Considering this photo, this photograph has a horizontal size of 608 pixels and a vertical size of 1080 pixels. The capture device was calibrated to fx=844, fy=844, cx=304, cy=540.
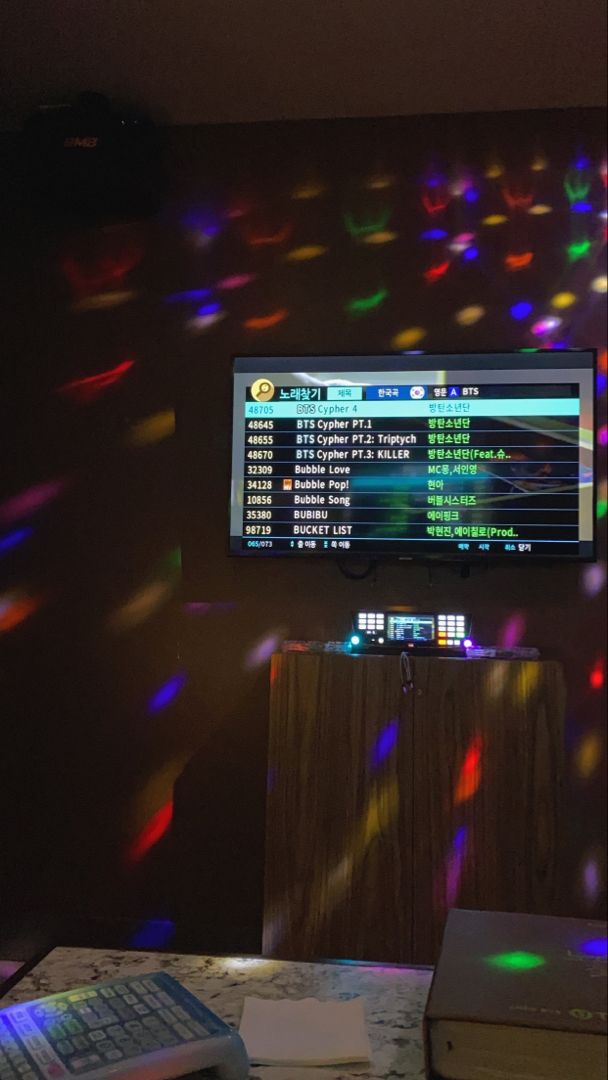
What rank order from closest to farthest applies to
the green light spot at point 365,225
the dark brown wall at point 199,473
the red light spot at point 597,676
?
the red light spot at point 597,676
the dark brown wall at point 199,473
the green light spot at point 365,225

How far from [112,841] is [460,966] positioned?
2340 mm

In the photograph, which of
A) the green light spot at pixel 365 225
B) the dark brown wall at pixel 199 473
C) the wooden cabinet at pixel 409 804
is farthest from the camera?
the green light spot at pixel 365 225

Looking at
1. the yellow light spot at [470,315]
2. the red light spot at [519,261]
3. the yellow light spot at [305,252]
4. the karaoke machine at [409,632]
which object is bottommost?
the karaoke machine at [409,632]

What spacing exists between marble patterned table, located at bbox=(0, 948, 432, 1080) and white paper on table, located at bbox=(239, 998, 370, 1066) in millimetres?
15

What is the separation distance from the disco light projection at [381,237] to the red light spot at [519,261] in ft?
1.30

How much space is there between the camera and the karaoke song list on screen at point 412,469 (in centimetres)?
259

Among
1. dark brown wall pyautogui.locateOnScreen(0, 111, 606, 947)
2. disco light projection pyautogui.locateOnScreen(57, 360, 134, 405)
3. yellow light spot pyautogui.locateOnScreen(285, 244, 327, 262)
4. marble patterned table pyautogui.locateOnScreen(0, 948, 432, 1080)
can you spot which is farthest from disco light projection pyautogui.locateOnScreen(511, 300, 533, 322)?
marble patterned table pyautogui.locateOnScreen(0, 948, 432, 1080)

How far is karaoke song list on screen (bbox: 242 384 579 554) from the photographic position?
2.59m

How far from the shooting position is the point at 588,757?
265 centimetres

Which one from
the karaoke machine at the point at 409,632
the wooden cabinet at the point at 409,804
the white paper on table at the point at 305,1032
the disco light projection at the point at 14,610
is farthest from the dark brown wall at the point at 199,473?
the white paper on table at the point at 305,1032

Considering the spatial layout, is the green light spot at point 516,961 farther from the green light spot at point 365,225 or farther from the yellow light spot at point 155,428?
the green light spot at point 365,225

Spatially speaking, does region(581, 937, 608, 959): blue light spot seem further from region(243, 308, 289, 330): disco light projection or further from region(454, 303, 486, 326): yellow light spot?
region(243, 308, 289, 330): disco light projection

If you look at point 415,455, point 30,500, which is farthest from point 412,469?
point 30,500

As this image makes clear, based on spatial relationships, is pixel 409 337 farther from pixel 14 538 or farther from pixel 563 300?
pixel 14 538
